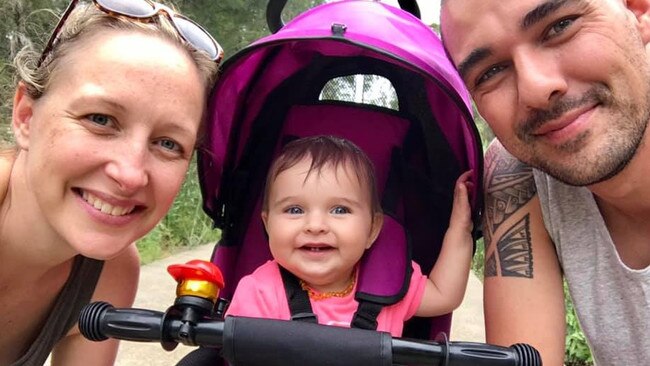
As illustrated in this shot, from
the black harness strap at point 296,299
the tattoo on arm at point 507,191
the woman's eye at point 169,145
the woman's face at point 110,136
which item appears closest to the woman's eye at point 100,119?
the woman's face at point 110,136

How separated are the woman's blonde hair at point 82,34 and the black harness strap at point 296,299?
0.66 meters

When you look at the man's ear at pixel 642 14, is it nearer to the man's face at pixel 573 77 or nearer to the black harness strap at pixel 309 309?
the man's face at pixel 573 77

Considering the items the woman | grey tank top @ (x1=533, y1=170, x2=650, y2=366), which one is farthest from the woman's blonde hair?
grey tank top @ (x1=533, y1=170, x2=650, y2=366)

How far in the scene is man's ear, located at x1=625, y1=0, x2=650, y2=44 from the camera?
153 centimetres

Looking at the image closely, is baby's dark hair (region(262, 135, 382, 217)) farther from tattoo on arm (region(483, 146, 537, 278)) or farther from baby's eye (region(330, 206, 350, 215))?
tattoo on arm (region(483, 146, 537, 278))

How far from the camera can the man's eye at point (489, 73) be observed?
1.57 meters

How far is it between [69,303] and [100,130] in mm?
795

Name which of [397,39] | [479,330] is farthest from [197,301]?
[479,330]

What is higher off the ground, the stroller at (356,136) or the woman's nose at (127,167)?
the stroller at (356,136)

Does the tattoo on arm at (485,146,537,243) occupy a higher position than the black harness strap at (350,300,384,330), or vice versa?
the tattoo on arm at (485,146,537,243)

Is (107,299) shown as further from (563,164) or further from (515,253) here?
(563,164)

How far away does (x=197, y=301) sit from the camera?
134cm

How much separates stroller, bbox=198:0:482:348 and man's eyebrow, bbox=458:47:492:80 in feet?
0.33

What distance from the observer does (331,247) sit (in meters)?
1.83
